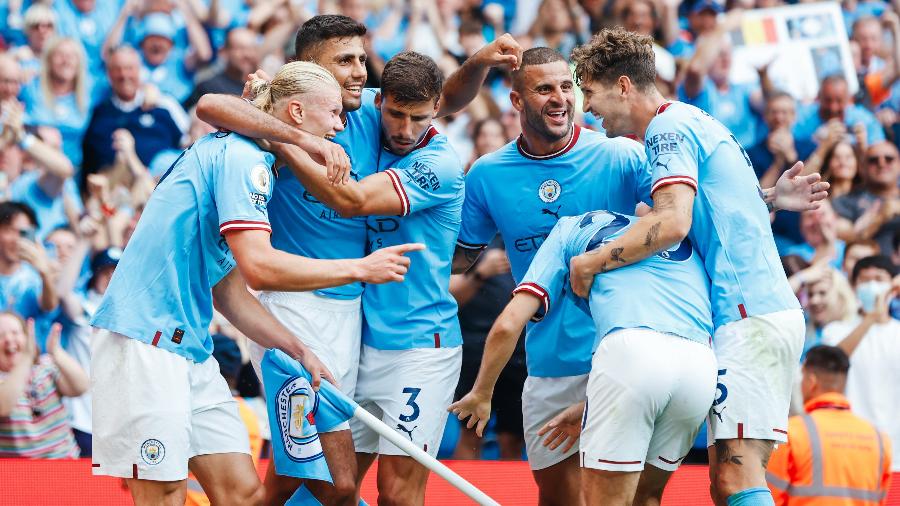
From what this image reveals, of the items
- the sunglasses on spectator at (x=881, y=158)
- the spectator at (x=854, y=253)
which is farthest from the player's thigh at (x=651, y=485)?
the sunglasses on spectator at (x=881, y=158)

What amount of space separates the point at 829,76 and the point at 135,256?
8088mm

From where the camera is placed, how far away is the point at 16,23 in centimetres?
993

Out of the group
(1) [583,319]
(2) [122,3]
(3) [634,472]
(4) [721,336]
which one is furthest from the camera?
(2) [122,3]

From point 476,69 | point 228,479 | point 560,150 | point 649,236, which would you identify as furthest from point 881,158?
point 228,479

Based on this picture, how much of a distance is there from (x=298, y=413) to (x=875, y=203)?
22.3ft

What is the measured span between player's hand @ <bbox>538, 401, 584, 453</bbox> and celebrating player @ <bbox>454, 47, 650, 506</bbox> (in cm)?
15

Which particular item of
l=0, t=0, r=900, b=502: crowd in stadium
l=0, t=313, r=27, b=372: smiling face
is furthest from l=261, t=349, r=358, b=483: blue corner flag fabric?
l=0, t=313, r=27, b=372: smiling face

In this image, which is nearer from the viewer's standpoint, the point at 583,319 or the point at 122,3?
the point at 583,319

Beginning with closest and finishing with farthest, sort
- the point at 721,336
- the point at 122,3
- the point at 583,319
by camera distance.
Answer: the point at 721,336, the point at 583,319, the point at 122,3

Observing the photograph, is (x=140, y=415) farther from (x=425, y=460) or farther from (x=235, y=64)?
(x=235, y=64)

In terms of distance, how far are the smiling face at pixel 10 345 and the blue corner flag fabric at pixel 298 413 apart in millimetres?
3277

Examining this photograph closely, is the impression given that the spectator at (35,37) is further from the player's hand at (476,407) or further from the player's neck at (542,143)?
the player's hand at (476,407)

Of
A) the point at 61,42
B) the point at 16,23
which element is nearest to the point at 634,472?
the point at 61,42

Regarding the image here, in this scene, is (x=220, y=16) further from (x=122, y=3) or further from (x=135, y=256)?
(x=135, y=256)
